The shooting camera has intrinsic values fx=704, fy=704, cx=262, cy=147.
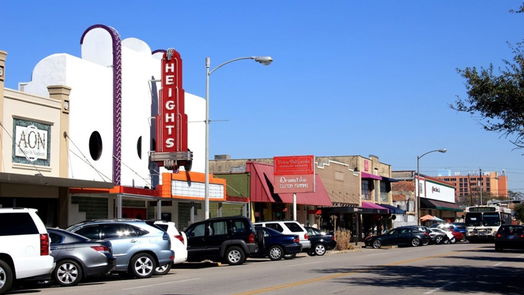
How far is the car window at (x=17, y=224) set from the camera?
1527 centimetres

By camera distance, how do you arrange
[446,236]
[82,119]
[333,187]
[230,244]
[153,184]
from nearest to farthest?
1. [230,244]
2. [82,119]
3. [153,184]
4. [446,236]
5. [333,187]

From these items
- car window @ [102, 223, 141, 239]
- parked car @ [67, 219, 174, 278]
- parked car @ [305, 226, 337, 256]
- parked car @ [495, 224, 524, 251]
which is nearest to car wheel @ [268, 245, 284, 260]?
parked car @ [305, 226, 337, 256]

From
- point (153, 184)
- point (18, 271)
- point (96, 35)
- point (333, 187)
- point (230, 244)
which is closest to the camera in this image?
point (18, 271)

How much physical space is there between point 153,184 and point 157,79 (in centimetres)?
475

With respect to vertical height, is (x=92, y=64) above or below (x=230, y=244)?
above

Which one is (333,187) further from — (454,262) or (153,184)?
(454,262)

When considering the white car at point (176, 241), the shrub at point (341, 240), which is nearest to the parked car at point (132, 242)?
the white car at point (176, 241)

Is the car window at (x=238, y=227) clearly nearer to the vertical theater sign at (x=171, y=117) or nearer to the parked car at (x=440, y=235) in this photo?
the vertical theater sign at (x=171, y=117)

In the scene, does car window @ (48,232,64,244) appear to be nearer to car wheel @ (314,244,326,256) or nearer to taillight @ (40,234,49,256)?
taillight @ (40,234,49,256)

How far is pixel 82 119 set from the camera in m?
27.3

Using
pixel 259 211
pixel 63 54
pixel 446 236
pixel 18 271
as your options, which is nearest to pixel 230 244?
pixel 63 54

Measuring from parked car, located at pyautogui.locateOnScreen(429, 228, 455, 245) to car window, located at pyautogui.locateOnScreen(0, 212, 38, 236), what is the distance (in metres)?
35.4

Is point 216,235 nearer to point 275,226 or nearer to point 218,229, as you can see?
point 218,229

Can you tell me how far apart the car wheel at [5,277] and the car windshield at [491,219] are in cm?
4019
